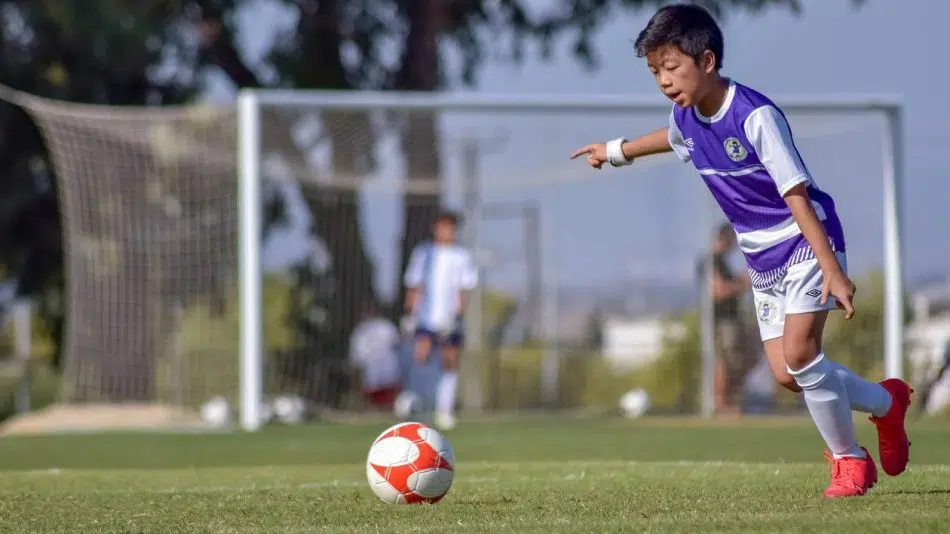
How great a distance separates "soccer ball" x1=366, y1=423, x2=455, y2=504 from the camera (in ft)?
19.5

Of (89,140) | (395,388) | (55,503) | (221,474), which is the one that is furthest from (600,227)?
(55,503)

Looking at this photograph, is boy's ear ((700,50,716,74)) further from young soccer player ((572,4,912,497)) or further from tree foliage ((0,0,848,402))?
tree foliage ((0,0,848,402))

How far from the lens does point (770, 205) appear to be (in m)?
5.80

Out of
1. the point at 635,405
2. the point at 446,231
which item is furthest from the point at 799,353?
the point at 635,405

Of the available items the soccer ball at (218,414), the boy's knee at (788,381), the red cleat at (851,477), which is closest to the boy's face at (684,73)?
the boy's knee at (788,381)

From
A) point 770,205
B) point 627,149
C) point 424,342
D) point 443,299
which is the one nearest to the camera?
point 770,205

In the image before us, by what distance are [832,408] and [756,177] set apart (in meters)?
0.90

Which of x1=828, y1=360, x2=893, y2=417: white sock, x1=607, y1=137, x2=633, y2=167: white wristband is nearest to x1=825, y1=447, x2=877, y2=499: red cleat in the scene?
x1=828, y1=360, x2=893, y2=417: white sock

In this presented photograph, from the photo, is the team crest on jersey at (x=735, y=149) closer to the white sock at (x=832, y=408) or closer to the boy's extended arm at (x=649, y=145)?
the boy's extended arm at (x=649, y=145)

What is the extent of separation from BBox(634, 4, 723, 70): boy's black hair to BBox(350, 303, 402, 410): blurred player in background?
12.5 metres

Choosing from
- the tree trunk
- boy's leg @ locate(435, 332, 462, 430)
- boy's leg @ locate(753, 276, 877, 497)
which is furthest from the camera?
the tree trunk

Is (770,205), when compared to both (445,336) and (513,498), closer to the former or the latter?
(513,498)

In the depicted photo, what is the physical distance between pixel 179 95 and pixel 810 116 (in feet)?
32.8

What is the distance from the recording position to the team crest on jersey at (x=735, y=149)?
5730mm
